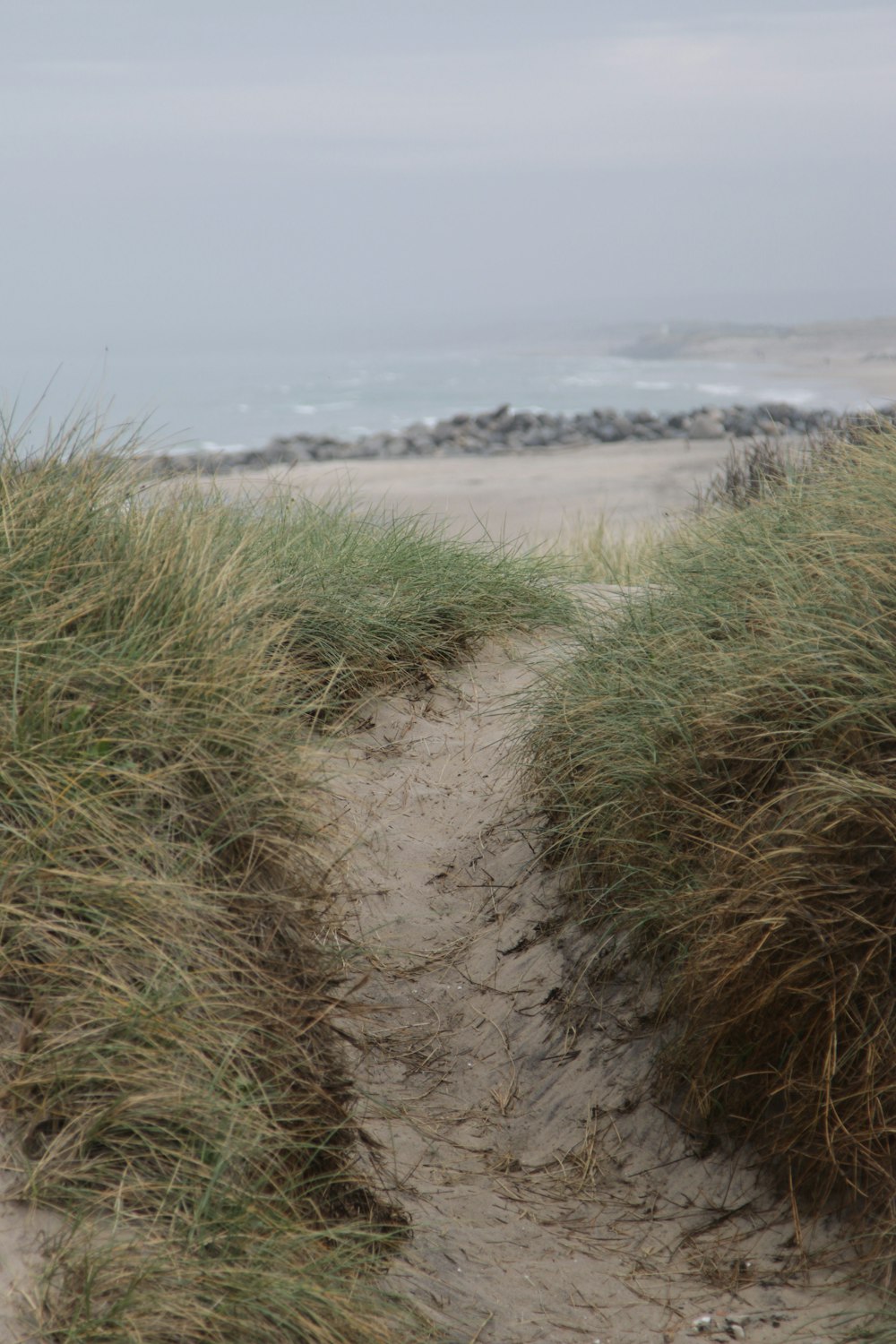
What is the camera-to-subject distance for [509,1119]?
2.78 meters

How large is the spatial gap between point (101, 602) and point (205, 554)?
1.46 ft

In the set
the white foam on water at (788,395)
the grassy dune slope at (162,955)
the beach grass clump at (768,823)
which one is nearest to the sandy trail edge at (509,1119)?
the beach grass clump at (768,823)

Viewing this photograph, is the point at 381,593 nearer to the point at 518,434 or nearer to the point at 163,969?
the point at 163,969

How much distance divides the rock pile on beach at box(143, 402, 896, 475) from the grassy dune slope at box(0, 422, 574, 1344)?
47.9ft

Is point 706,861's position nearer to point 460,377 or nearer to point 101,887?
point 101,887

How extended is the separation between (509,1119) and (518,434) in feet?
55.5

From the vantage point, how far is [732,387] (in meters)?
33.7

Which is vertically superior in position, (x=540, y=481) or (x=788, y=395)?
(x=788, y=395)

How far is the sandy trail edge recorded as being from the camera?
2146 mm

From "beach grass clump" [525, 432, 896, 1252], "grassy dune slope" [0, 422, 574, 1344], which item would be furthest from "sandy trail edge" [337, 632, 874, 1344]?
"grassy dune slope" [0, 422, 574, 1344]

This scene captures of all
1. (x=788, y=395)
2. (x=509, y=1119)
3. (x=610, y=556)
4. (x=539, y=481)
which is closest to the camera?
(x=509, y=1119)

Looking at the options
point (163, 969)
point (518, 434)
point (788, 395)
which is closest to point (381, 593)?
point (163, 969)

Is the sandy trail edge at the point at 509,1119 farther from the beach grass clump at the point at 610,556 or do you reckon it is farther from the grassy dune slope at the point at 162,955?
the beach grass clump at the point at 610,556

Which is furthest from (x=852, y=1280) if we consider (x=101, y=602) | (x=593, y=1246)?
(x=101, y=602)
